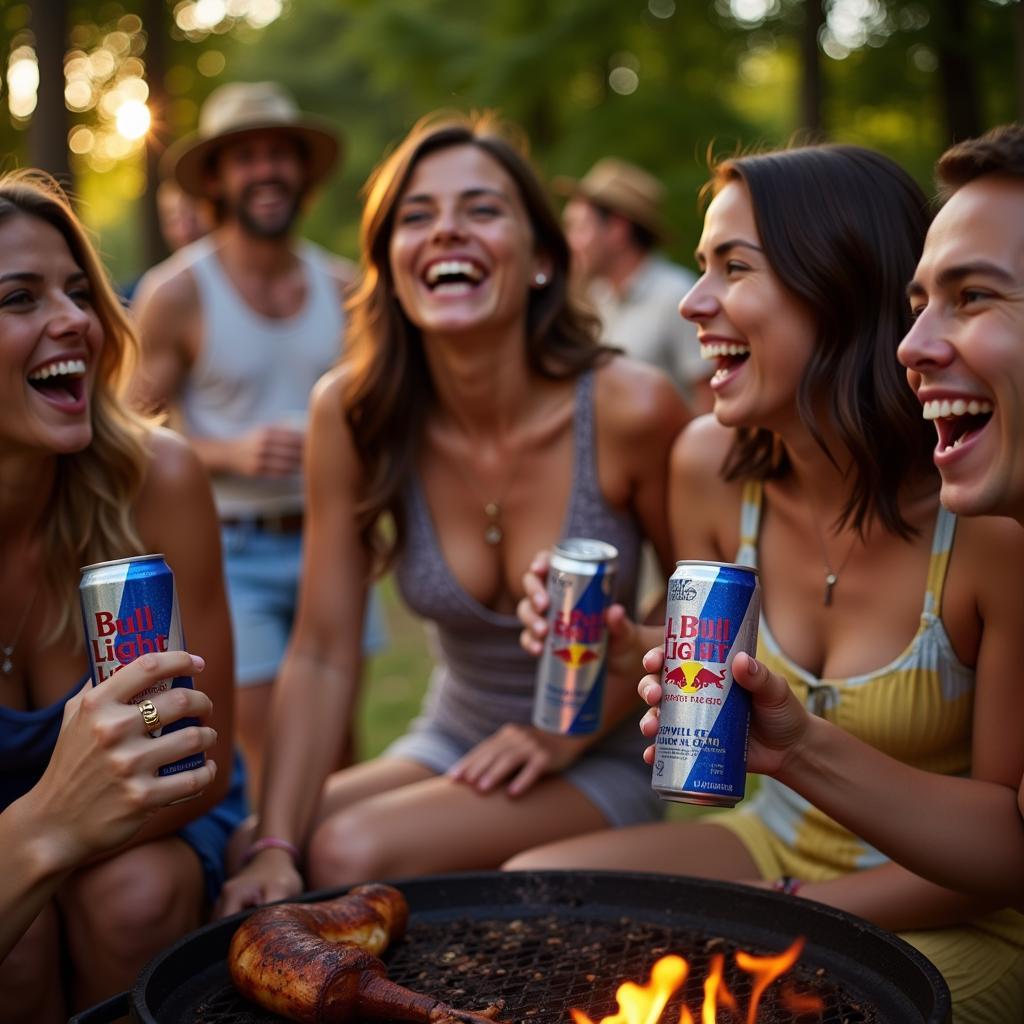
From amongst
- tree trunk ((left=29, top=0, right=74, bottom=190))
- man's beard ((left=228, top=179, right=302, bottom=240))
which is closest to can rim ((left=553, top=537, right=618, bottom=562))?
man's beard ((left=228, top=179, right=302, bottom=240))

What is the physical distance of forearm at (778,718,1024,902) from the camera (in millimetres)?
2004

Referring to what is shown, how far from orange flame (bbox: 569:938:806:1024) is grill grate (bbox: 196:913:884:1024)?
0.05 ft

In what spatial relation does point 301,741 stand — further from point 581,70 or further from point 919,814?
point 581,70

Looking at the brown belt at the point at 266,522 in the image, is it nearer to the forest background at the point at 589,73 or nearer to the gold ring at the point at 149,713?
the forest background at the point at 589,73

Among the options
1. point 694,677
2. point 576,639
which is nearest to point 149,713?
point 694,677

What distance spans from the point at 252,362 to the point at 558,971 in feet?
10.2

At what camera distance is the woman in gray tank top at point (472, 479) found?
9.98 feet

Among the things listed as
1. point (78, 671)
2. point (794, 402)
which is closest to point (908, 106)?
point (794, 402)

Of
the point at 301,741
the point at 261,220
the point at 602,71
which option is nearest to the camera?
the point at 301,741

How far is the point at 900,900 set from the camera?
7.55 feet

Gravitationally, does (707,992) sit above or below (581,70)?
below

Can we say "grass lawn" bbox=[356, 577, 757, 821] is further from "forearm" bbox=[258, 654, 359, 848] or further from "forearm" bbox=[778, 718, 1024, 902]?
"forearm" bbox=[778, 718, 1024, 902]

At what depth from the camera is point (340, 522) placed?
3180 mm

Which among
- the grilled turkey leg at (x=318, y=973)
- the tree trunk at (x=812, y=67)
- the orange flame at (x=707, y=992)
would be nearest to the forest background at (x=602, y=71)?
the tree trunk at (x=812, y=67)
